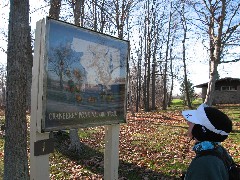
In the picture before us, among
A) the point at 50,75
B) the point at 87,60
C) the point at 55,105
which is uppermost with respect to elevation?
the point at 87,60

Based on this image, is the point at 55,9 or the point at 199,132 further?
the point at 55,9

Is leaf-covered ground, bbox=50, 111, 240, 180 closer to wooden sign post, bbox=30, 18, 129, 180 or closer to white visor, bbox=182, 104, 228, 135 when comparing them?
wooden sign post, bbox=30, 18, 129, 180

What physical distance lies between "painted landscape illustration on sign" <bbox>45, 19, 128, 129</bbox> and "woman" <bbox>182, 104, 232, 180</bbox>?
2.52 metres

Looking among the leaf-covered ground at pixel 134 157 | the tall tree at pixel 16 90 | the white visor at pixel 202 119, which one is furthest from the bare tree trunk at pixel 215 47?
the white visor at pixel 202 119

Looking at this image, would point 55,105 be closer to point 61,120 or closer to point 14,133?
point 61,120

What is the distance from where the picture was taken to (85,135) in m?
13.5

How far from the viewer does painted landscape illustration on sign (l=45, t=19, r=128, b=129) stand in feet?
14.8

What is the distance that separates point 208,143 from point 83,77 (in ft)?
10.5

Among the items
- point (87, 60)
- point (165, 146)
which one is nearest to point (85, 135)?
point (165, 146)

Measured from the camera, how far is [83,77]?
204 inches

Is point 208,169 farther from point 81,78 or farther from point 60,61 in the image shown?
point 81,78

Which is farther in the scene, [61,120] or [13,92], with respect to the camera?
[13,92]

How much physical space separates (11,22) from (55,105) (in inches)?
83.0

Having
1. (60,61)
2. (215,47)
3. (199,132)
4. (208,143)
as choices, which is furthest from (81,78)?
(215,47)
